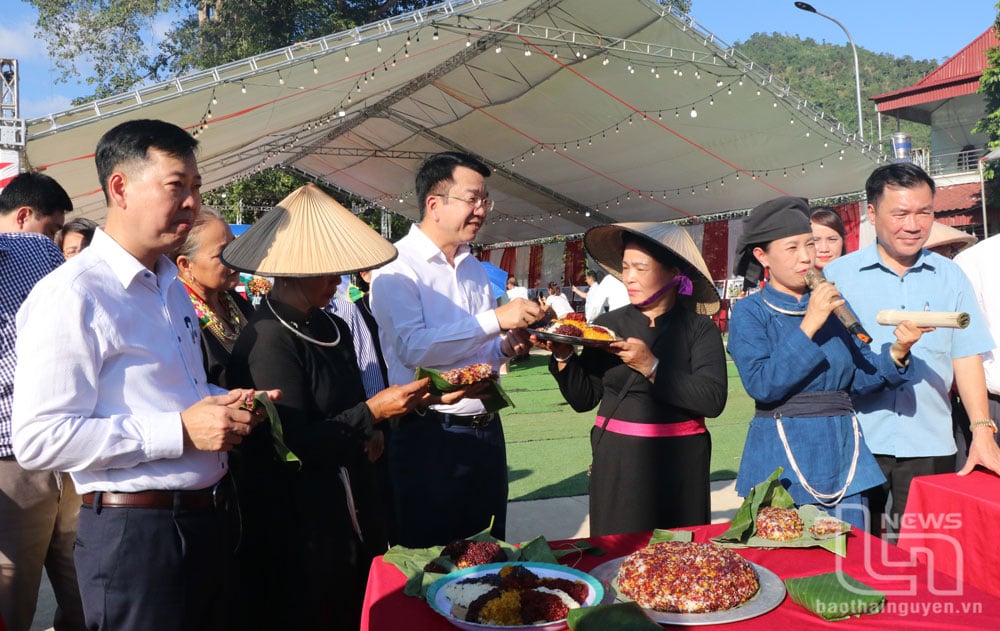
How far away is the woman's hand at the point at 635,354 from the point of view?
259 cm

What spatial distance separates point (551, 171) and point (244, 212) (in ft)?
29.7

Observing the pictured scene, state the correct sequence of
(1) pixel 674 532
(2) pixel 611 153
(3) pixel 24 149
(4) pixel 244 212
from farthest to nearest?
(4) pixel 244 212, (2) pixel 611 153, (3) pixel 24 149, (1) pixel 674 532

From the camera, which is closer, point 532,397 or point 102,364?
point 102,364

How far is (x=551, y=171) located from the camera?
16.1 m

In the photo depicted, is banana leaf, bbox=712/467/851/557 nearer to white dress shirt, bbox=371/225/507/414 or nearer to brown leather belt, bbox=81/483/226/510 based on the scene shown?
white dress shirt, bbox=371/225/507/414

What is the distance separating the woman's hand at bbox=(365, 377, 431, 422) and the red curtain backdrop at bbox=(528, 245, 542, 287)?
19.2m

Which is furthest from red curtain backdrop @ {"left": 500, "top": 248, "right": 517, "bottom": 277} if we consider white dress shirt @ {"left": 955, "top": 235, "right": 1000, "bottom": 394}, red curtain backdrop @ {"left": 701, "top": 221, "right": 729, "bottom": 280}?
white dress shirt @ {"left": 955, "top": 235, "right": 1000, "bottom": 394}

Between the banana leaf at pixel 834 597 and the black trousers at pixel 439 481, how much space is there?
1.34 metres

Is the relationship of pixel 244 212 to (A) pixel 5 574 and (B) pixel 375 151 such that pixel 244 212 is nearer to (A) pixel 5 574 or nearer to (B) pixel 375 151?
(B) pixel 375 151

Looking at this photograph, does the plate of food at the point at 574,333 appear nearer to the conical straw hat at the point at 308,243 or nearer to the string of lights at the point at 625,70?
the conical straw hat at the point at 308,243

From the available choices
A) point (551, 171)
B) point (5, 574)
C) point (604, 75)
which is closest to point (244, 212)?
point (551, 171)

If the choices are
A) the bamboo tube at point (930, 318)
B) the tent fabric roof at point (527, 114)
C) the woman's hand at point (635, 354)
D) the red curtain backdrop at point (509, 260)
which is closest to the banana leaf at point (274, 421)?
the woman's hand at point (635, 354)

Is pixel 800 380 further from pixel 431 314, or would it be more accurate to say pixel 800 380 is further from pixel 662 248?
pixel 431 314

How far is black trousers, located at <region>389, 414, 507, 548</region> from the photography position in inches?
112
